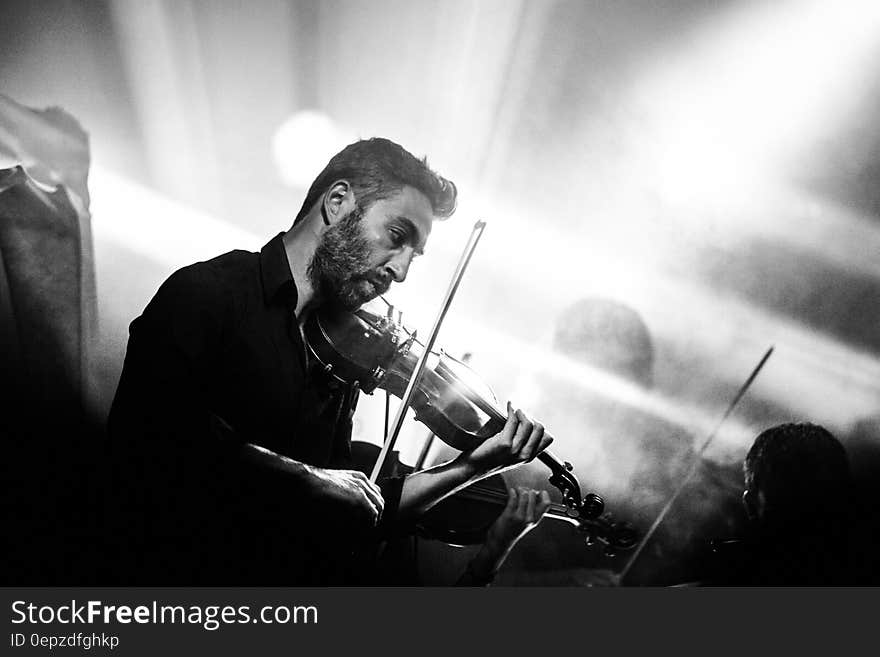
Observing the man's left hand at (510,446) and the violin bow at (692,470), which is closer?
the man's left hand at (510,446)

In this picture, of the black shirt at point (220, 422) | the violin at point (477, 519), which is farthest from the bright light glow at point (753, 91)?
the black shirt at point (220, 422)

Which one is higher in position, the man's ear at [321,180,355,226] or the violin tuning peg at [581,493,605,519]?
the man's ear at [321,180,355,226]

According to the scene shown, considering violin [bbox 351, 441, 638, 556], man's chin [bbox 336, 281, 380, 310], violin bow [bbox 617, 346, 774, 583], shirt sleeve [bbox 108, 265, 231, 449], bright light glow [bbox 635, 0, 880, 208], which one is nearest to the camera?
shirt sleeve [bbox 108, 265, 231, 449]

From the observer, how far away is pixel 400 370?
1.62 m

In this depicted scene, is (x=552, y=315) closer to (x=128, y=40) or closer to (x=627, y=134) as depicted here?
(x=627, y=134)

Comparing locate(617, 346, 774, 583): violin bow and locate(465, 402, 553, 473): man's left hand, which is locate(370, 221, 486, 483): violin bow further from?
locate(617, 346, 774, 583): violin bow

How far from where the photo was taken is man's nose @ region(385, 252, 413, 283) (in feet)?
5.64

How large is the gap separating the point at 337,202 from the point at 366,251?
18 cm

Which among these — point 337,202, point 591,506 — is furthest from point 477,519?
point 337,202

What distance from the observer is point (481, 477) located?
1.73 m

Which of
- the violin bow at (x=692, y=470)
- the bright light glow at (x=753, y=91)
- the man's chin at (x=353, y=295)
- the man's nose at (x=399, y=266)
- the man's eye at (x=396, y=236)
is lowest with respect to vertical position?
the violin bow at (x=692, y=470)

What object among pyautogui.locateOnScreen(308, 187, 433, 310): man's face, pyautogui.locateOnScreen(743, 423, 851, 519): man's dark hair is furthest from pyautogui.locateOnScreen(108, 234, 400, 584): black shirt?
pyautogui.locateOnScreen(743, 423, 851, 519): man's dark hair

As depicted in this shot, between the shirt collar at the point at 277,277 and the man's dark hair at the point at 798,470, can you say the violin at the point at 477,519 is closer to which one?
the shirt collar at the point at 277,277

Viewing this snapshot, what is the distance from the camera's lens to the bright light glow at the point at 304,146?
184cm
